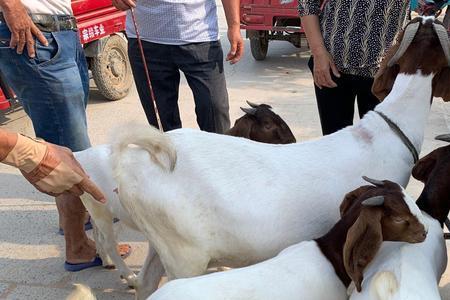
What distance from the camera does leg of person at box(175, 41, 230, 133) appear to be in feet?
11.5

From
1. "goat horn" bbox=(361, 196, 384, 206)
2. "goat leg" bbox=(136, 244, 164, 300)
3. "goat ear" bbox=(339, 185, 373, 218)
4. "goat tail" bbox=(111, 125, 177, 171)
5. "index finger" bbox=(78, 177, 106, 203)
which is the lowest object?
"goat leg" bbox=(136, 244, 164, 300)

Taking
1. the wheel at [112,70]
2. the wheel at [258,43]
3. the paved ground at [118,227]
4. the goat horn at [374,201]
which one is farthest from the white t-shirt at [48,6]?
the wheel at [258,43]

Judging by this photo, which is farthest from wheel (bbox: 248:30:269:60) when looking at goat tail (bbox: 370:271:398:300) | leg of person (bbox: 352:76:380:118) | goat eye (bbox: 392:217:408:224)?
goat tail (bbox: 370:271:398:300)

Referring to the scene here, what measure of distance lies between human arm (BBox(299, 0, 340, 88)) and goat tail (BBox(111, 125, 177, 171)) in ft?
3.46

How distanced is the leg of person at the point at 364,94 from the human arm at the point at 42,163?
1.60m

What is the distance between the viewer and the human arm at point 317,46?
3039 millimetres

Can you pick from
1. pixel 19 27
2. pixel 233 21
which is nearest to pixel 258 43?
pixel 233 21

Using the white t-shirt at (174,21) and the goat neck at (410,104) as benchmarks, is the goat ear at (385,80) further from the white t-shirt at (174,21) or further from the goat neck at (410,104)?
the white t-shirt at (174,21)

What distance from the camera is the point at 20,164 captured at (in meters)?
2.14

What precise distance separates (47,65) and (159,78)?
74 cm

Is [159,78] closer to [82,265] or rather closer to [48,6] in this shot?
[48,6]

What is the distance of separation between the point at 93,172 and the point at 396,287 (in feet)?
5.39

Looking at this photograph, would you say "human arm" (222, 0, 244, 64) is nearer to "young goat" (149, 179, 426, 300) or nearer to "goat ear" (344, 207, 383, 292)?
"young goat" (149, 179, 426, 300)

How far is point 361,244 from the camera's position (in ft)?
6.86
